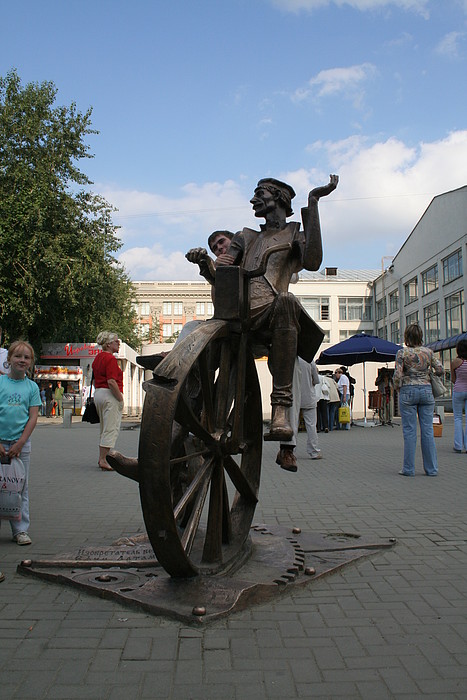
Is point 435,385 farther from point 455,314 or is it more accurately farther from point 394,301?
point 394,301

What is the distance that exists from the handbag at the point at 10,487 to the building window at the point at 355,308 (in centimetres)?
6419

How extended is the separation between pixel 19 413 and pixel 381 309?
202 ft

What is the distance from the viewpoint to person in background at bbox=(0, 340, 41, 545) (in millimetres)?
4617

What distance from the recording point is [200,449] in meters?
3.74

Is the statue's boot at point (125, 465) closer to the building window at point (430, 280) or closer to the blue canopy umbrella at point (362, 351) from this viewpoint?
the blue canopy umbrella at point (362, 351)

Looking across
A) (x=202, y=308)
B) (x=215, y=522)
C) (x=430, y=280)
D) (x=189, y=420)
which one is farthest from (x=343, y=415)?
(x=202, y=308)

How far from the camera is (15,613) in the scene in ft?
10.0

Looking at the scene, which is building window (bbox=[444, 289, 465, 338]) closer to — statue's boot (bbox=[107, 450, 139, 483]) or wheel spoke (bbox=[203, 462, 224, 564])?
wheel spoke (bbox=[203, 462, 224, 564])

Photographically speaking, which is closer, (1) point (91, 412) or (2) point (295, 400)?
(2) point (295, 400)

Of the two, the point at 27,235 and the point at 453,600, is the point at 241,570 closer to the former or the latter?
the point at 453,600

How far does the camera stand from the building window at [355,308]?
66812mm

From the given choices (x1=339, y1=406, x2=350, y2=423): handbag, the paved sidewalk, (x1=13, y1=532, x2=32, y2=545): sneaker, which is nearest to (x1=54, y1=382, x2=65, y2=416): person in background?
(x1=339, y1=406, x2=350, y2=423): handbag

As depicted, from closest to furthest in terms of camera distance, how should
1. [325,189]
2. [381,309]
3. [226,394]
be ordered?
1. [226,394]
2. [325,189]
3. [381,309]

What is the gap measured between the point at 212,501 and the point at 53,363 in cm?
3148
